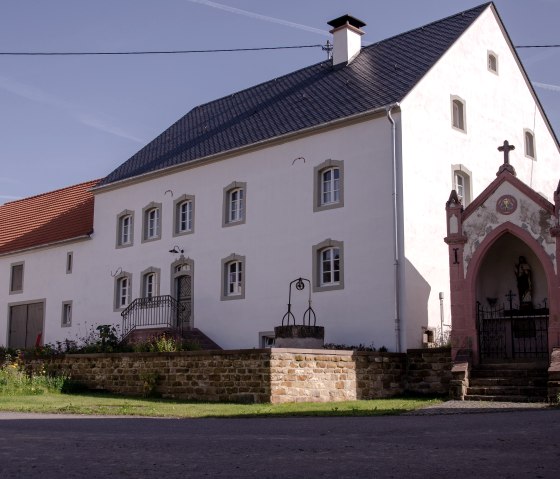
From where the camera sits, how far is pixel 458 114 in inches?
994

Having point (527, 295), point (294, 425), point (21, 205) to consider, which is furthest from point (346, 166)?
point (21, 205)

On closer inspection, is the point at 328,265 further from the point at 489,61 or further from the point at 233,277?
the point at 489,61

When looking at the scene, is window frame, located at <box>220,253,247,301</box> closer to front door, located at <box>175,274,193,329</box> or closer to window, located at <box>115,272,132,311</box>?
front door, located at <box>175,274,193,329</box>

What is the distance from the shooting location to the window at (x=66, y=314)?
104 ft

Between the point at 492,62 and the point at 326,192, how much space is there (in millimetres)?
7920

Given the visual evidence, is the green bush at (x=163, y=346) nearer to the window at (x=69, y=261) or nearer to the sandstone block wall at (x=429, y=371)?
the sandstone block wall at (x=429, y=371)

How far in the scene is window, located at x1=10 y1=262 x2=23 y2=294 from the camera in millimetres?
34500

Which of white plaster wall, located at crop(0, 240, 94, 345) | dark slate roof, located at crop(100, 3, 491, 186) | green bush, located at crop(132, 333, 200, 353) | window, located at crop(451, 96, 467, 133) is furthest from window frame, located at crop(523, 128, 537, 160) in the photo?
white plaster wall, located at crop(0, 240, 94, 345)

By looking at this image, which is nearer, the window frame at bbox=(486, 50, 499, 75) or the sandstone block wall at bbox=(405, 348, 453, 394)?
the sandstone block wall at bbox=(405, 348, 453, 394)

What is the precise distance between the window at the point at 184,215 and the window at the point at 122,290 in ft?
9.56

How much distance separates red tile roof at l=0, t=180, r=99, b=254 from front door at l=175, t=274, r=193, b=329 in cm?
589

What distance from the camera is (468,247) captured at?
19.6m

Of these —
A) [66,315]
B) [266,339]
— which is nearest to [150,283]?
[66,315]

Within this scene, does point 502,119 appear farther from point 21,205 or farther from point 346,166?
point 21,205
